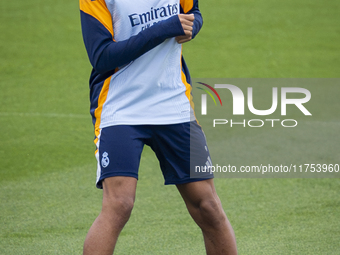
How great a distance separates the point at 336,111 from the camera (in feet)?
24.0

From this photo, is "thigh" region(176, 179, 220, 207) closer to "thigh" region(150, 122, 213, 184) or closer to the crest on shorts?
"thigh" region(150, 122, 213, 184)

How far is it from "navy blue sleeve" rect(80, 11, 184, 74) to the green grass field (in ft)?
5.36

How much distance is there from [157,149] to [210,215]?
→ 1.35 feet

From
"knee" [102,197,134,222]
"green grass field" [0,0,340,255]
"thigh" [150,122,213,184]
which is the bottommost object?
"green grass field" [0,0,340,255]

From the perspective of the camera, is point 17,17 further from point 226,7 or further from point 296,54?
point 296,54

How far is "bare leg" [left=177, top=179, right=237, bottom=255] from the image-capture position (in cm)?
258

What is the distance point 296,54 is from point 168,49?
812 centimetres

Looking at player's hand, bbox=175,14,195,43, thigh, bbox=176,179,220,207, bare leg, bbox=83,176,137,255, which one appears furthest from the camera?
thigh, bbox=176,179,220,207

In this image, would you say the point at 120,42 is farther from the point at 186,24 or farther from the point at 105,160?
the point at 105,160

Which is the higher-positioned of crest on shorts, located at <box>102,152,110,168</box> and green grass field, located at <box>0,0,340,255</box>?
crest on shorts, located at <box>102,152,110,168</box>

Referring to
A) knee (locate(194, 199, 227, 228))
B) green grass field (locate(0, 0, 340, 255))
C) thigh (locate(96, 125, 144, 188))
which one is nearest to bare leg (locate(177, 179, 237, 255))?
knee (locate(194, 199, 227, 228))

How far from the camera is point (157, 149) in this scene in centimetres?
258

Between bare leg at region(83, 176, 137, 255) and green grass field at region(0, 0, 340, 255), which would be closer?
bare leg at region(83, 176, 137, 255)

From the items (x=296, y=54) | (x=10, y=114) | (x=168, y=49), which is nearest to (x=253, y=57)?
(x=296, y=54)
